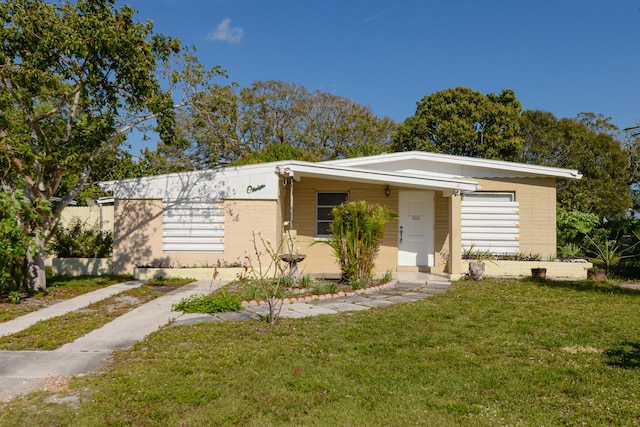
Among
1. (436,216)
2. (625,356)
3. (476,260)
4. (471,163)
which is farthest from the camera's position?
(471,163)

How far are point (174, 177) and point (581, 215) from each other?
14.0 metres

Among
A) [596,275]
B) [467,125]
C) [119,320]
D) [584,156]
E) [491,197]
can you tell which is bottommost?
[119,320]

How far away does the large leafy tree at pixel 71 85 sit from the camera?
8141mm

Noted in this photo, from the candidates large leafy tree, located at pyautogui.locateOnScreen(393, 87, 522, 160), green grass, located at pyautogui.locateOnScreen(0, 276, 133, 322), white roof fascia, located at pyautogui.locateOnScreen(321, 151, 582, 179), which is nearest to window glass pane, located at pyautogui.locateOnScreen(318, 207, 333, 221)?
white roof fascia, located at pyautogui.locateOnScreen(321, 151, 582, 179)

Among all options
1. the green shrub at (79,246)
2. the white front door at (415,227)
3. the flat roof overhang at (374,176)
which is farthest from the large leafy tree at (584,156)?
the green shrub at (79,246)

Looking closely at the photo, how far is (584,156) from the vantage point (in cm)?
2647

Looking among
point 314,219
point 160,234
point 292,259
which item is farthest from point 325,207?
point 160,234

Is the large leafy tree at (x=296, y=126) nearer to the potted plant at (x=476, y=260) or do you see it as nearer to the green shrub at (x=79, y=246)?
the green shrub at (x=79, y=246)

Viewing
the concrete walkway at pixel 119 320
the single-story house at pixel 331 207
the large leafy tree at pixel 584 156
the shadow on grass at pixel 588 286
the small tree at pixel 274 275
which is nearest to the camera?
the concrete walkway at pixel 119 320

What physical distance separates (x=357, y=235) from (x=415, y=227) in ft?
11.1

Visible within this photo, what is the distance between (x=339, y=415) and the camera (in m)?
3.53

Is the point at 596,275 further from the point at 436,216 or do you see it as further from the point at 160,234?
the point at 160,234

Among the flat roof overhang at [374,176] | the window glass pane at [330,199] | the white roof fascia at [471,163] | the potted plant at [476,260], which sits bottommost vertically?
the potted plant at [476,260]

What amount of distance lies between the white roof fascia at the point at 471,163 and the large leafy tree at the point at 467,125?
14.2 m
